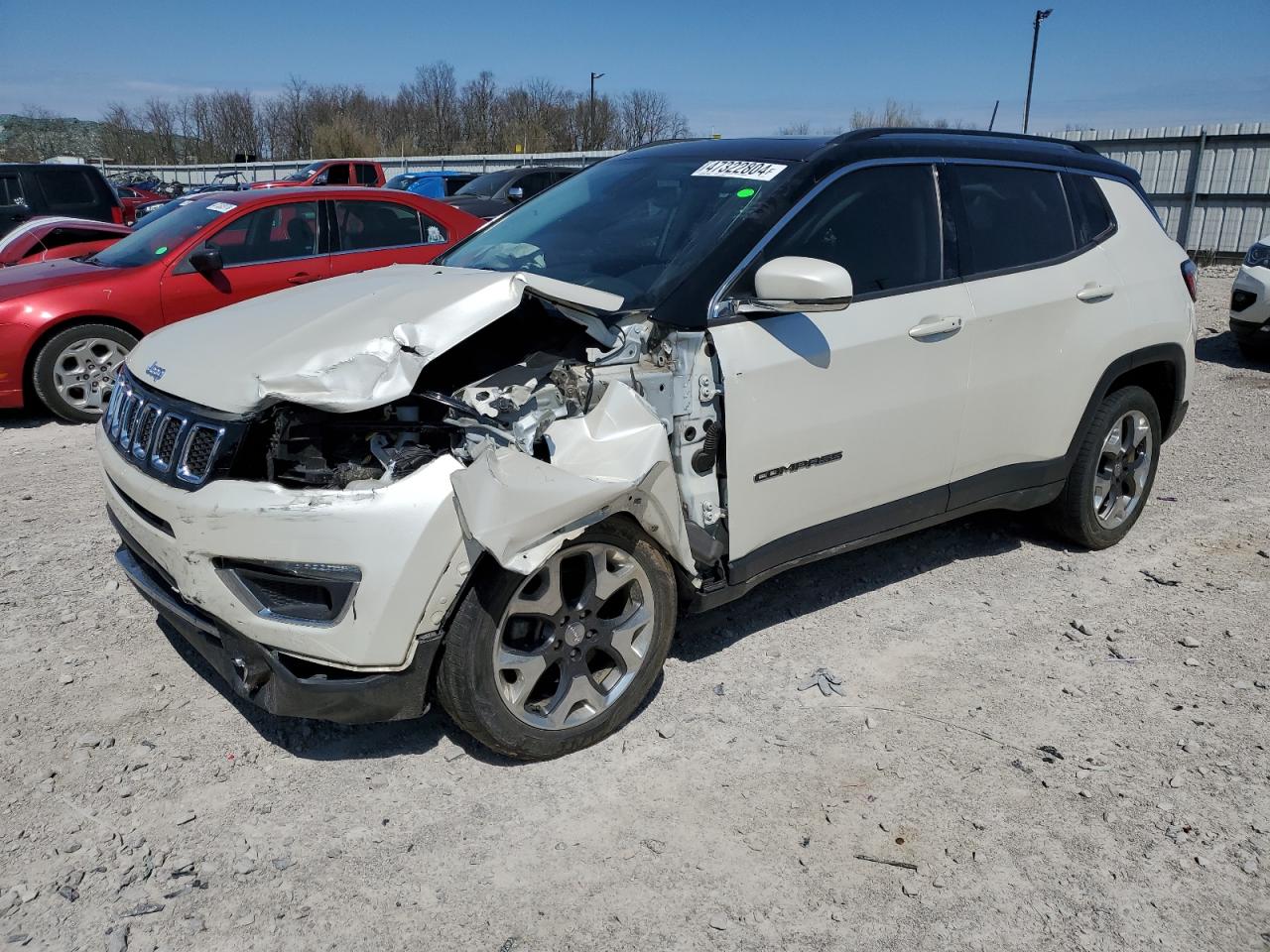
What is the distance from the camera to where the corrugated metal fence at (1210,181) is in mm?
15773

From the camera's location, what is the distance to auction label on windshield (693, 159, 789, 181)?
3.52m

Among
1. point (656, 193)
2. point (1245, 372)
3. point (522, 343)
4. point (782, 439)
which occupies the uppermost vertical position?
point (656, 193)

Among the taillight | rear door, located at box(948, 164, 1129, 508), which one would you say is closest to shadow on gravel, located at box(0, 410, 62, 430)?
rear door, located at box(948, 164, 1129, 508)

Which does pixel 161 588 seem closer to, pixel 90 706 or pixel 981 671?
pixel 90 706

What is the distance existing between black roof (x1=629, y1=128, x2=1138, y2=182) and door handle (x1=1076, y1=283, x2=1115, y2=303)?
1.97 feet

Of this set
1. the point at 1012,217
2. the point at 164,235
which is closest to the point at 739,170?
the point at 1012,217

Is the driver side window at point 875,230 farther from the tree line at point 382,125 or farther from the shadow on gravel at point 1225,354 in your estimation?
the tree line at point 382,125

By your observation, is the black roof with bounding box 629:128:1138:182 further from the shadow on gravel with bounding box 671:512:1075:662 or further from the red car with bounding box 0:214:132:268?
the red car with bounding box 0:214:132:268

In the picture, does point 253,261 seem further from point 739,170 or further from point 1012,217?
point 1012,217

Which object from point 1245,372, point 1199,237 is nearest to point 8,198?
point 1245,372

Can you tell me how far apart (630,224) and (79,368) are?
524 cm

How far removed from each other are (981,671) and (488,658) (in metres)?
2.00

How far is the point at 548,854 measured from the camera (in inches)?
106

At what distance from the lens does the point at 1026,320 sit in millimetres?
3951
